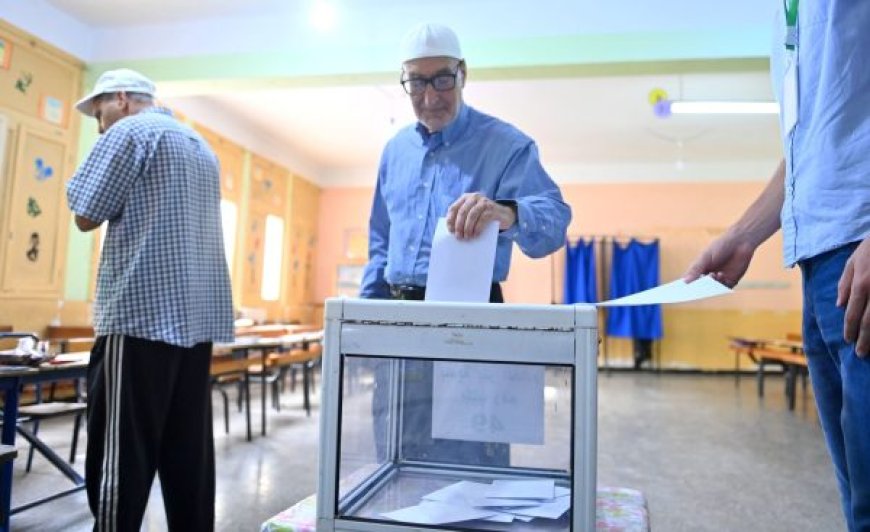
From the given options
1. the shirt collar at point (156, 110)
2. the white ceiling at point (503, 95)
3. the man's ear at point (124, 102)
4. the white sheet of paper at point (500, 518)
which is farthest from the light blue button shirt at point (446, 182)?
the white ceiling at point (503, 95)

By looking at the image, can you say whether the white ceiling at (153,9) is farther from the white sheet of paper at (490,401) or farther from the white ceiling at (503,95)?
the white sheet of paper at (490,401)

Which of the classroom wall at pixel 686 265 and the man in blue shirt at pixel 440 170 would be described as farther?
the classroom wall at pixel 686 265

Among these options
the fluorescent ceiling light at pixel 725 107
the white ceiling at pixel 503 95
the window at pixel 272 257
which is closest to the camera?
the white ceiling at pixel 503 95

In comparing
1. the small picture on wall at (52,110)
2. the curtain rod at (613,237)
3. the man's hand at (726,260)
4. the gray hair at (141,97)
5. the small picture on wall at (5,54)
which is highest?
the small picture on wall at (5,54)

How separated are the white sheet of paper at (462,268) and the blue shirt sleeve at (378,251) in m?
0.52

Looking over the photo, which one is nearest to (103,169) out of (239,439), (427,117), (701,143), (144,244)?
(144,244)

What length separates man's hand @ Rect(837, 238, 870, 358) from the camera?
21.5 inches

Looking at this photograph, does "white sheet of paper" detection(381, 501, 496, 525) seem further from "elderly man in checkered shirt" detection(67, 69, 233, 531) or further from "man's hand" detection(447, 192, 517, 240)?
"elderly man in checkered shirt" detection(67, 69, 233, 531)

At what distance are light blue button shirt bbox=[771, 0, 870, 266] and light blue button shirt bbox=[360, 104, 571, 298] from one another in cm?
42

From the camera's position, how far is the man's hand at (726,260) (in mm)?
847

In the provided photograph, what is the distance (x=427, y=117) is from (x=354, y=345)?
692 millimetres

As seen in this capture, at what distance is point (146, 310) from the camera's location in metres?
1.44

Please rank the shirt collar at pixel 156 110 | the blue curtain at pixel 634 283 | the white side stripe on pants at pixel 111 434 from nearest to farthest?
1. the white side stripe on pants at pixel 111 434
2. the shirt collar at pixel 156 110
3. the blue curtain at pixel 634 283

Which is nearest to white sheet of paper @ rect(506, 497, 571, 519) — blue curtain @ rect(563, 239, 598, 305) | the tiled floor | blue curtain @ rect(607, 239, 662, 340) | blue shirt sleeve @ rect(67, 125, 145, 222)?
blue shirt sleeve @ rect(67, 125, 145, 222)
